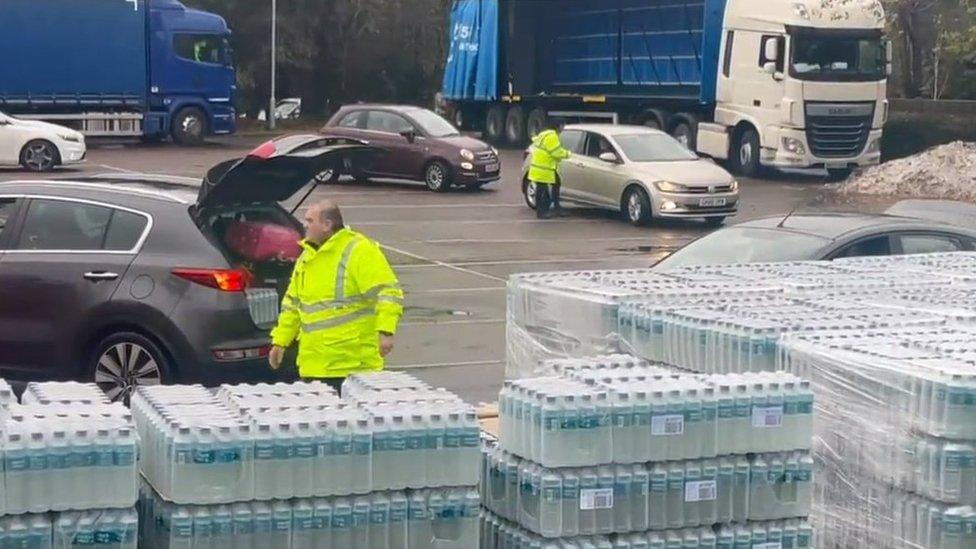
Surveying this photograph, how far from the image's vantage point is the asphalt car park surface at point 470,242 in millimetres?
13977

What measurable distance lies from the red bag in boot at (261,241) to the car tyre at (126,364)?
0.84m

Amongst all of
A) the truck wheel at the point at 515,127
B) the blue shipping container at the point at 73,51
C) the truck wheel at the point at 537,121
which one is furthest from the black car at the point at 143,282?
the truck wheel at the point at 515,127

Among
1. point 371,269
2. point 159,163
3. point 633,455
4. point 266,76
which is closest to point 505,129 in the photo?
point 159,163

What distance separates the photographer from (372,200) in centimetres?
2825

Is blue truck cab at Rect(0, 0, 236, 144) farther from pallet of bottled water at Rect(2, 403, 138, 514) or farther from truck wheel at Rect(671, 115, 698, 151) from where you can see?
pallet of bottled water at Rect(2, 403, 138, 514)

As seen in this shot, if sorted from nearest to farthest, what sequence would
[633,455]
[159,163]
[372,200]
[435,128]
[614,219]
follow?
[633,455] → [614,219] → [372,200] → [435,128] → [159,163]

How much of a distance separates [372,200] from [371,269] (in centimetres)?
1998

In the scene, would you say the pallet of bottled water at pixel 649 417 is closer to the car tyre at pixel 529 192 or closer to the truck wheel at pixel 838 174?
the car tyre at pixel 529 192

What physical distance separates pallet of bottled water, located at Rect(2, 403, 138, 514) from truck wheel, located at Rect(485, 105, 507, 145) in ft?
123

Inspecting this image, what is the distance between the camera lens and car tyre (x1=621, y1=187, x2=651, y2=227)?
2509 centimetres

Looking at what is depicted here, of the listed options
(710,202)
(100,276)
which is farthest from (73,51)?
(100,276)

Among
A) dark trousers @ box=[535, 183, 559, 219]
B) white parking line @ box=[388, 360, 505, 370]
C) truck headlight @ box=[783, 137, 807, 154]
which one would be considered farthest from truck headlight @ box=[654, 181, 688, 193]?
white parking line @ box=[388, 360, 505, 370]

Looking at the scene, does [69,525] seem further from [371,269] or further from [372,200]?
[372,200]

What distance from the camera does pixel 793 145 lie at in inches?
1282
